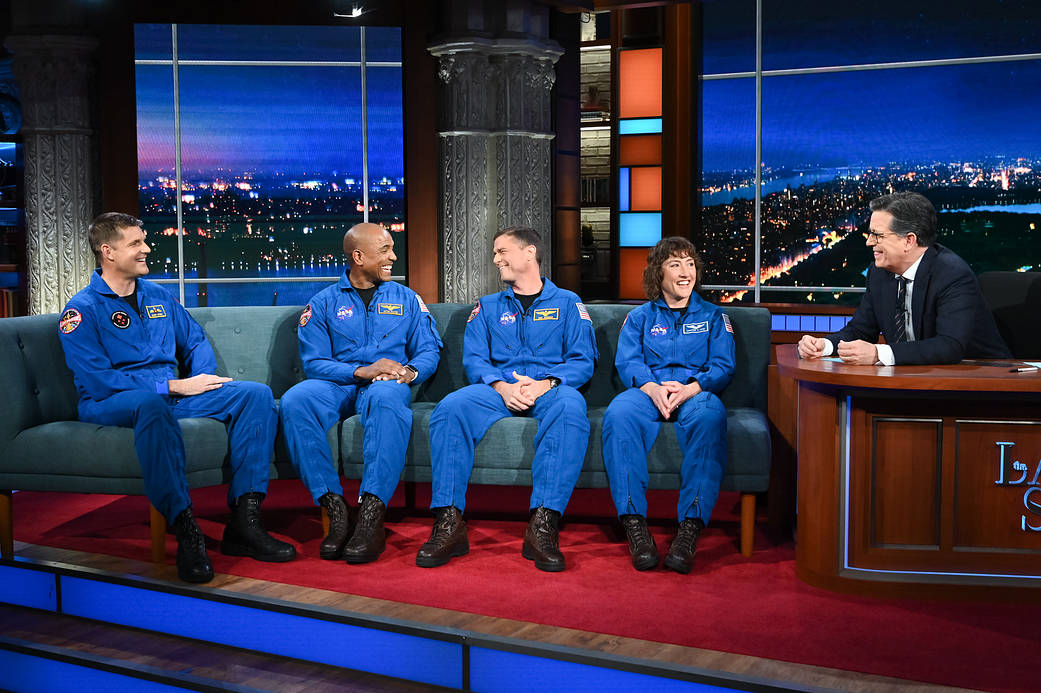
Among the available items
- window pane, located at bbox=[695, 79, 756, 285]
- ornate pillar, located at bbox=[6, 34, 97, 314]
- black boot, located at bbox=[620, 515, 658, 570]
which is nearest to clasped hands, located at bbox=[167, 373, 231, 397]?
black boot, located at bbox=[620, 515, 658, 570]

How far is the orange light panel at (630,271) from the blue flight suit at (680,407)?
431 centimetres

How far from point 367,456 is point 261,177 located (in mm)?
13097

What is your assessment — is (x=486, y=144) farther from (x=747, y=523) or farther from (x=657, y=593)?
(x=657, y=593)

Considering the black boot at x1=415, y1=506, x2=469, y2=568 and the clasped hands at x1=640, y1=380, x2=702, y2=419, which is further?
the clasped hands at x1=640, y1=380, x2=702, y2=419

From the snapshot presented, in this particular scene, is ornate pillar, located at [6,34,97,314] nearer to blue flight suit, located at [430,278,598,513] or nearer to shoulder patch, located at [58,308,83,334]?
shoulder patch, located at [58,308,83,334]

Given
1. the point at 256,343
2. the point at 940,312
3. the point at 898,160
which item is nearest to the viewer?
the point at 940,312

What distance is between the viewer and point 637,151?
795cm

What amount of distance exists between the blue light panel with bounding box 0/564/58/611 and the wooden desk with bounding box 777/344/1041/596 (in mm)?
2320

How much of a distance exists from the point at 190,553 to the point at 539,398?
50.9 inches

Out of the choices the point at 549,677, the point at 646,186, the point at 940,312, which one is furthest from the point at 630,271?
the point at 549,677

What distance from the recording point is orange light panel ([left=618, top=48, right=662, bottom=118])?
785 centimetres

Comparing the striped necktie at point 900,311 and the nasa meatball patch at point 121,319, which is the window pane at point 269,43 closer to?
the nasa meatball patch at point 121,319

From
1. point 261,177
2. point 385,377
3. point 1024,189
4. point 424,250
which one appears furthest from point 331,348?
point 261,177

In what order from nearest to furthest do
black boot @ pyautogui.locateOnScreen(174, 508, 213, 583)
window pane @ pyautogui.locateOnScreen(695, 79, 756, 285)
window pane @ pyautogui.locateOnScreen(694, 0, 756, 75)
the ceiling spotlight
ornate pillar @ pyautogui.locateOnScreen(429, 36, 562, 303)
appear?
black boot @ pyautogui.locateOnScreen(174, 508, 213, 583) → ornate pillar @ pyautogui.locateOnScreen(429, 36, 562, 303) → the ceiling spotlight → window pane @ pyautogui.locateOnScreen(695, 79, 756, 285) → window pane @ pyautogui.locateOnScreen(694, 0, 756, 75)
